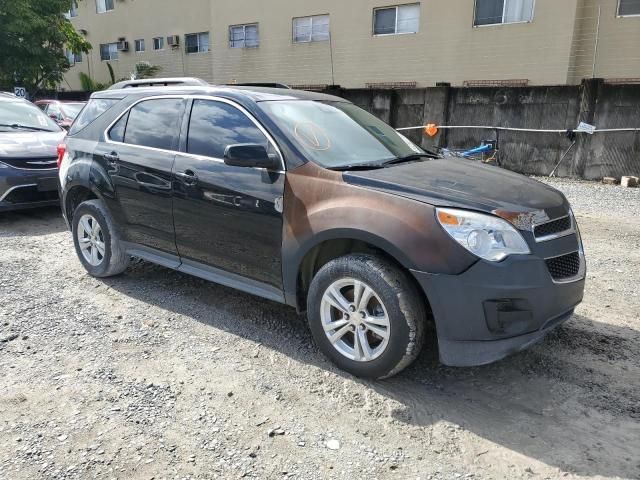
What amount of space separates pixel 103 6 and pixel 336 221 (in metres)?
Result: 29.2

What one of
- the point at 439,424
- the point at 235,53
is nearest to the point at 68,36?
the point at 235,53

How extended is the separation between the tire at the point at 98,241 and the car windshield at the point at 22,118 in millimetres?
3913

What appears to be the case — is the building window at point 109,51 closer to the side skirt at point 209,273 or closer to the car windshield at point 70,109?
the car windshield at point 70,109

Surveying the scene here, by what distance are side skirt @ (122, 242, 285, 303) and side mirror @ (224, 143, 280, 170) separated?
85cm

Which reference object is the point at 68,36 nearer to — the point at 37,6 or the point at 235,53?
the point at 37,6

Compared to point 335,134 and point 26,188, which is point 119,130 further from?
point 26,188

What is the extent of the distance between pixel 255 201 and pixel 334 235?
2.31 feet

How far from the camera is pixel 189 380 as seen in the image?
11.2 feet

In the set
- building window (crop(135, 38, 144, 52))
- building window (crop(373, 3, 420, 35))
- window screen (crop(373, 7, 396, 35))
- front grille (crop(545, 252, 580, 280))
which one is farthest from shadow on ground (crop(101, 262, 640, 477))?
building window (crop(135, 38, 144, 52))

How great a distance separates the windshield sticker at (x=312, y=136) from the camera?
12.3 feet

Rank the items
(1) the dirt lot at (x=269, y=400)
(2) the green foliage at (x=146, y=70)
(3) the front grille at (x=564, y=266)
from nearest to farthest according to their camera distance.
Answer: (1) the dirt lot at (x=269, y=400)
(3) the front grille at (x=564, y=266)
(2) the green foliage at (x=146, y=70)

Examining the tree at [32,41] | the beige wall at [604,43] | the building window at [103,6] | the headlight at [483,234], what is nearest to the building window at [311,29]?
the beige wall at [604,43]

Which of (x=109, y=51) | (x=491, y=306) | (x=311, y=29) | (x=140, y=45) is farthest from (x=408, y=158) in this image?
(x=109, y=51)

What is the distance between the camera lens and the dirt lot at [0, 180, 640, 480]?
105 inches
